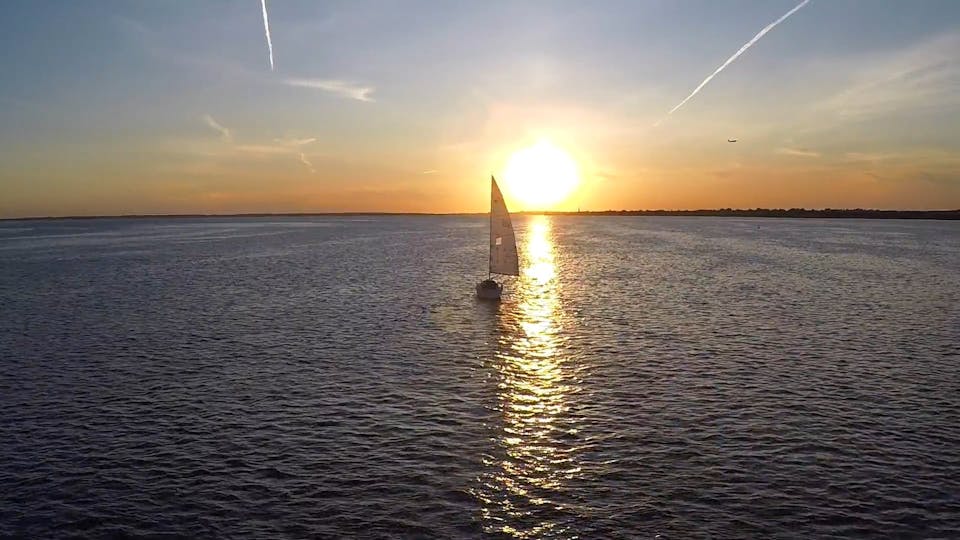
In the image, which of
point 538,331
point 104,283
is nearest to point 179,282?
point 104,283

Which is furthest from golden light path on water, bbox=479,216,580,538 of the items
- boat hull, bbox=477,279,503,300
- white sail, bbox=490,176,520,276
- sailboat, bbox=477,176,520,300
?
white sail, bbox=490,176,520,276

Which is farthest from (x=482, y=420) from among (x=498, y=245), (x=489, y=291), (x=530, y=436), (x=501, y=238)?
(x=498, y=245)

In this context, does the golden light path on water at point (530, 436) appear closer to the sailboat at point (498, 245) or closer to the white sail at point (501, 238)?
the sailboat at point (498, 245)

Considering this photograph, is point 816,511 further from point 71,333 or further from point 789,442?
point 71,333

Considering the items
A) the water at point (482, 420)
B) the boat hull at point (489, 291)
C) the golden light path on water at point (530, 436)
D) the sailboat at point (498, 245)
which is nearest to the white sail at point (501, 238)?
the sailboat at point (498, 245)

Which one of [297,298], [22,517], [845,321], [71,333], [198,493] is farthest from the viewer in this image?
[297,298]
